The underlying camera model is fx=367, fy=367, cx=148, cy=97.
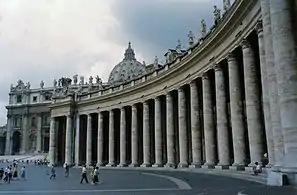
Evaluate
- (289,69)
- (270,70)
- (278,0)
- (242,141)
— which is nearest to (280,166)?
(289,69)

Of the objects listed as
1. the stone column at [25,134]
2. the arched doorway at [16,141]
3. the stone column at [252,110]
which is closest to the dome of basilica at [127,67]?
the stone column at [25,134]

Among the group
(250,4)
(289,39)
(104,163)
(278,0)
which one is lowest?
(104,163)

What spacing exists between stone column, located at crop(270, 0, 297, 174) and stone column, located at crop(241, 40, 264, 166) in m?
10.1

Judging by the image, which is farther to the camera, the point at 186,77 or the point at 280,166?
the point at 186,77

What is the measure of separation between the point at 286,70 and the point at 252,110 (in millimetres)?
11061

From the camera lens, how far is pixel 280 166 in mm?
20141

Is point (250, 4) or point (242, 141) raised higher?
point (250, 4)

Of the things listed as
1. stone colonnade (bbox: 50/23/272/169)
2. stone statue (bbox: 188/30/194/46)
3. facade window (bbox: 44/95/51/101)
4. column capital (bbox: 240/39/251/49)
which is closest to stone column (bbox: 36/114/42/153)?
facade window (bbox: 44/95/51/101)

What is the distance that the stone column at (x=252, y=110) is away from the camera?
3066 centimetres

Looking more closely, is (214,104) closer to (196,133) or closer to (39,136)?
(196,133)

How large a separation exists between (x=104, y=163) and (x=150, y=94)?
22447 millimetres

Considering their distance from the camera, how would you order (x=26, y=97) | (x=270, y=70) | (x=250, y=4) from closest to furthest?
(x=270, y=70) < (x=250, y=4) < (x=26, y=97)

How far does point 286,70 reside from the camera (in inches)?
811

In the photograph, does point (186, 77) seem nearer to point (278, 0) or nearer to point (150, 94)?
point (150, 94)
